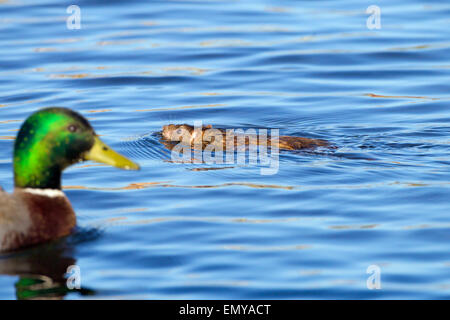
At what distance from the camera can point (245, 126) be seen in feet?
37.1

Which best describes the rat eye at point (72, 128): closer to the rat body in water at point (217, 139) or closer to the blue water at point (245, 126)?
the blue water at point (245, 126)

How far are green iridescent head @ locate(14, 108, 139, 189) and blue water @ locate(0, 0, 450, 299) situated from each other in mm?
587

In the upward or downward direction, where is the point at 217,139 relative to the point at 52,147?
upward

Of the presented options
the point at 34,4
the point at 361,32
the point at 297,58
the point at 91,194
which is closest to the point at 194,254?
the point at 91,194

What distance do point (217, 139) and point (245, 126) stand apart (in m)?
0.90

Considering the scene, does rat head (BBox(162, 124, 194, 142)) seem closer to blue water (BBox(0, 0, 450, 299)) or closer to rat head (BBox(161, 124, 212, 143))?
rat head (BBox(161, 124, 212, 143))

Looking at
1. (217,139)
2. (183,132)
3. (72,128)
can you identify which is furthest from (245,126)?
(72,128)

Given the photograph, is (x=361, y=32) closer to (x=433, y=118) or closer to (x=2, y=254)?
(x=433, y=118)

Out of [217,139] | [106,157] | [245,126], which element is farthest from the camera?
[245,126]

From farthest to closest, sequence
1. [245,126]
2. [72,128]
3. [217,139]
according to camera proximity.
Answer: [245,126] → [217,139] → [72,128]

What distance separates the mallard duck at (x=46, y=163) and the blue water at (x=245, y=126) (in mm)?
176

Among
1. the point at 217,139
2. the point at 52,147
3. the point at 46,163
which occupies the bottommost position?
the point at 46,163

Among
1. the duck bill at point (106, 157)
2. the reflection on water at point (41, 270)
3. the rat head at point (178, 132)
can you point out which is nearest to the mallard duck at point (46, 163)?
the duck bill at point (106, 157)

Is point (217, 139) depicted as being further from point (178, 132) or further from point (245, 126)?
point (245, 126)
